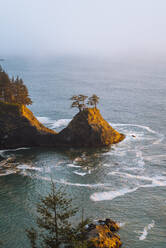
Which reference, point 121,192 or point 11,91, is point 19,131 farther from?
point 121,192

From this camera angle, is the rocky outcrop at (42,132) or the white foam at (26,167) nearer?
the white foam at (26,167)

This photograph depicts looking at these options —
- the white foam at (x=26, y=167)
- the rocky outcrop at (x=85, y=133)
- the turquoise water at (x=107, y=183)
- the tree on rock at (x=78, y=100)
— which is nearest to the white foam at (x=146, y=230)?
the turquoise water at (x=107, y=183)

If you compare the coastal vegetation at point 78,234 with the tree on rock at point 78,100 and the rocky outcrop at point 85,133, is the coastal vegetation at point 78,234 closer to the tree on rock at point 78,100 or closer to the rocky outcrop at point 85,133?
the rocky outcrop at point 85,133

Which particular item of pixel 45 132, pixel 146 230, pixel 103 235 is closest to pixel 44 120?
pixel 45 132

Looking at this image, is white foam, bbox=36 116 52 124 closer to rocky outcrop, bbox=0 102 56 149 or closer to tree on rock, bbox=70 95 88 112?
rocky outcrop, bbox=0 102 56 149

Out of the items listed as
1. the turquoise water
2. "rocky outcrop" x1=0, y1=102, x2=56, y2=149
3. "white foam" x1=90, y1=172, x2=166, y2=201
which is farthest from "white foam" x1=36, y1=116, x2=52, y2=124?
"white foam" x1=90, y1=172, x2=166, y2=201

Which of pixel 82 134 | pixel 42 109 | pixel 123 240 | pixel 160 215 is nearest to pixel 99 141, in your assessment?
pixel 82 134
